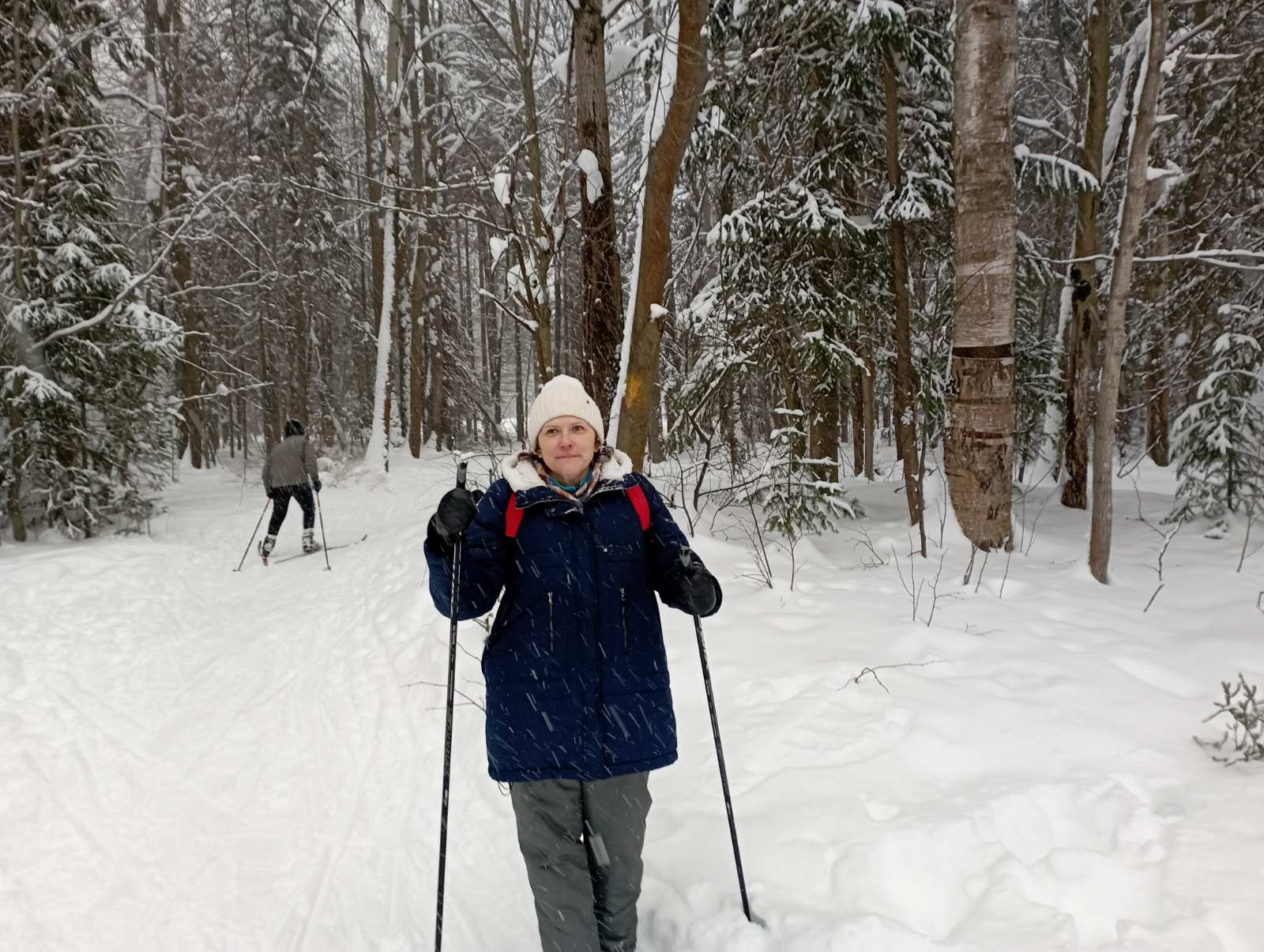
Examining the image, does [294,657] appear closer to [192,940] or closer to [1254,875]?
[192,940]

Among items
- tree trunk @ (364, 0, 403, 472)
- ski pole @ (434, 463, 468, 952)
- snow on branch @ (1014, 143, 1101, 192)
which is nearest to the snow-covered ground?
ski pole @ (434, 463, 468, 952)

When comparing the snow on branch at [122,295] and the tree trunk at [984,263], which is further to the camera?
the snow on branch at [122,295]

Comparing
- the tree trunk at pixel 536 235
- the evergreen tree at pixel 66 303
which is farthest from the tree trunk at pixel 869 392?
the evergreen tree at pixel 66 303

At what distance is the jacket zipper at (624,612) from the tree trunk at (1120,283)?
159 inches

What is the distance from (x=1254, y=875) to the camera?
89.9 inches

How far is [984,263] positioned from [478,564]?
4.66 meters

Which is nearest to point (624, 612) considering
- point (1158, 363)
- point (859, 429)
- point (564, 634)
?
point (564, 634)

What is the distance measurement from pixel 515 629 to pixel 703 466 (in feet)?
16.5

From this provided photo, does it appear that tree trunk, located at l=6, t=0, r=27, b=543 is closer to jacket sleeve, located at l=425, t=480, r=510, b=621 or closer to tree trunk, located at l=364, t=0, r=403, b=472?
tree trunk, located at l=364, t=0, r=403, b=472

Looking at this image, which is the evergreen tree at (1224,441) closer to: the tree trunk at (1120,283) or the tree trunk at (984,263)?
the tree trunk at (1120,283)

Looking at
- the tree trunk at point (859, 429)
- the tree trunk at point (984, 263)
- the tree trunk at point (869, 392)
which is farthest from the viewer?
the tree trunk at point (859, 429)

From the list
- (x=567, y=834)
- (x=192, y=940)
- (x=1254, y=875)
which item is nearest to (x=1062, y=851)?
(x=1254, y=875)

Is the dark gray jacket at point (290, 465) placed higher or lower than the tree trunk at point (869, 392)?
lower

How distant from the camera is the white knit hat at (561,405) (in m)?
2.54
